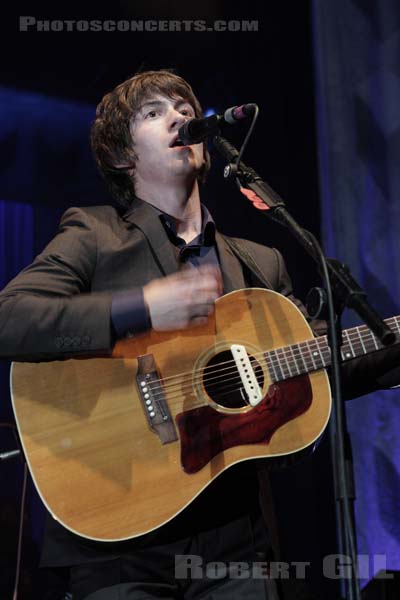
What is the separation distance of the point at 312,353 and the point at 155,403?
1.73ft

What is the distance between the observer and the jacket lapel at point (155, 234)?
7.93 ft

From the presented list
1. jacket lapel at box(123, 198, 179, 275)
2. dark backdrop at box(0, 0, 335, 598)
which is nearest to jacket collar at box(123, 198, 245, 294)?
jacket lapel at box(123, 198, 179, 275)

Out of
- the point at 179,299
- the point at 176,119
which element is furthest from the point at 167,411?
the point at 176,119

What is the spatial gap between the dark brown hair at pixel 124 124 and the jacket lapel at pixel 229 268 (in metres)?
0.50

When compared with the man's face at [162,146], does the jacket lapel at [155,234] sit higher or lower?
lower

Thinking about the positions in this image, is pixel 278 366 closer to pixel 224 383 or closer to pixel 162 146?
pixel 224 383

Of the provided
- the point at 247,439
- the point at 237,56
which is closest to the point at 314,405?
the point at 247,439

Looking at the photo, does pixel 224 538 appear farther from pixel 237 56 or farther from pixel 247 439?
pixel 237 56

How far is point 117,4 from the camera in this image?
14.4 ft

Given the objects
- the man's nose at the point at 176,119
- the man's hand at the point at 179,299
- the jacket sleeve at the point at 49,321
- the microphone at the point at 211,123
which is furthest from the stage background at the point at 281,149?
the jacket sleeve at the point at 49,321

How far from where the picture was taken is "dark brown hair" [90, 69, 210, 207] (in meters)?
2.84

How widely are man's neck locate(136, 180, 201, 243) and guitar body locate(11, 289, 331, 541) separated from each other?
0.50 metres

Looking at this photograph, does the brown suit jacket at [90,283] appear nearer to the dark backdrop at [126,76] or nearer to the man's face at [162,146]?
the man's face at [162,146]

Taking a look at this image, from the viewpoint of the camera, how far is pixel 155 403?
214 centimetres
